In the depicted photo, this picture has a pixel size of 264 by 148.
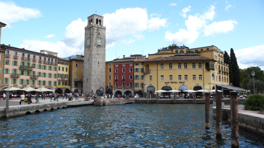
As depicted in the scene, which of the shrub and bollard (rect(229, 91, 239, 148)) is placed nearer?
bollard (rect(229, 91, 239, 148))

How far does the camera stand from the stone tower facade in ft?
202

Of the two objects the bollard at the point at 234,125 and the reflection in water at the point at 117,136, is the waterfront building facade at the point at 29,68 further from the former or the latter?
the bollard at the point at 234,125

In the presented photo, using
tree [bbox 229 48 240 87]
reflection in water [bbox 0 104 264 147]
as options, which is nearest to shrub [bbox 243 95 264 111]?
reflection in water [bbox 0 104 264 147]

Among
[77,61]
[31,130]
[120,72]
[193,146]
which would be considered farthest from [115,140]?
[77,61]

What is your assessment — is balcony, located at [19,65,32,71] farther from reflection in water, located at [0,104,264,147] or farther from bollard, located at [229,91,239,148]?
bollard, located at [229,91,239,148]

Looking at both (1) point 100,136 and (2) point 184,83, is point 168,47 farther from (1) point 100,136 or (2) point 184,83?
(1) point 100,136

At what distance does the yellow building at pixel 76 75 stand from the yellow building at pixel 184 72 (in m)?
24.9

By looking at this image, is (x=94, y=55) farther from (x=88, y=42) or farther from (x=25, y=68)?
(x=25, y=68)

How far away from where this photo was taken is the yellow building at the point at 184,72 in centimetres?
4744

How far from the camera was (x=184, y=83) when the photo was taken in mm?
48125

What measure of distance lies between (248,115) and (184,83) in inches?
1391

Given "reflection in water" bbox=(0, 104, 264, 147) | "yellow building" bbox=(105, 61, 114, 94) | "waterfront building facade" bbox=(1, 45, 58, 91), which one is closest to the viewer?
"reflection in water" bbox=(0, 104, 264, 147)

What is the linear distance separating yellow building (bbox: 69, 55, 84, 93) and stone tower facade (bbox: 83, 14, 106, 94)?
3.80 metres

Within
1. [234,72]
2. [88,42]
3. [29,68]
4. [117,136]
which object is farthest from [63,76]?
[117,136]
